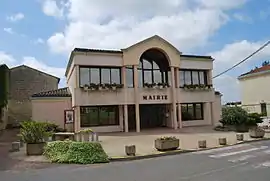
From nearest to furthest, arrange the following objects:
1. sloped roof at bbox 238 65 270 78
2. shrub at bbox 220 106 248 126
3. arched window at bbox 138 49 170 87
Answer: shrub at bbox 220 106 248 126 → arched window at bbox 138 49 170 87 → sloped roof at bbox 238 65 270 78

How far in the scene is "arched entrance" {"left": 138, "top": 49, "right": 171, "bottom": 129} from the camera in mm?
29016

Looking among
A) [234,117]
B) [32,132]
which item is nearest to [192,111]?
[234,117]

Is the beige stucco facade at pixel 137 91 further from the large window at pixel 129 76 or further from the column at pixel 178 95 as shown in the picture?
the large window at pixel 129 76

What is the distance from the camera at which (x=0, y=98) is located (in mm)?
29312

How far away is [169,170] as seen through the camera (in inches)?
414

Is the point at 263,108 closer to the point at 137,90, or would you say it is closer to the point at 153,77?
the point at 153,77

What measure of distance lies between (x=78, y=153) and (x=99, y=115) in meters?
13.9

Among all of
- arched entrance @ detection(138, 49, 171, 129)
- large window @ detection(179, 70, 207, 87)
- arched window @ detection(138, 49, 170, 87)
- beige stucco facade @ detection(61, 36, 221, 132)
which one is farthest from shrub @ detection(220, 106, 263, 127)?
arched window @ detection(138, 49, 170, 87)

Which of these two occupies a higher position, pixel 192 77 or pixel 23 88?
pixel 192 77

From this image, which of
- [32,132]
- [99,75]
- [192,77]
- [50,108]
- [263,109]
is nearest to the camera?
[32,132]

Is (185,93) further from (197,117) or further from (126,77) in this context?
(126,77)

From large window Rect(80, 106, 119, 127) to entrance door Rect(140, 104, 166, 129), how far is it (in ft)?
11.2

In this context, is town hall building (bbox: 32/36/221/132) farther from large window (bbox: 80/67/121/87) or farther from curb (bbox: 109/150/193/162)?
curb (bbox: 109/150/193/162)

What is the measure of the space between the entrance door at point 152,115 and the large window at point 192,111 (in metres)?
1.99
